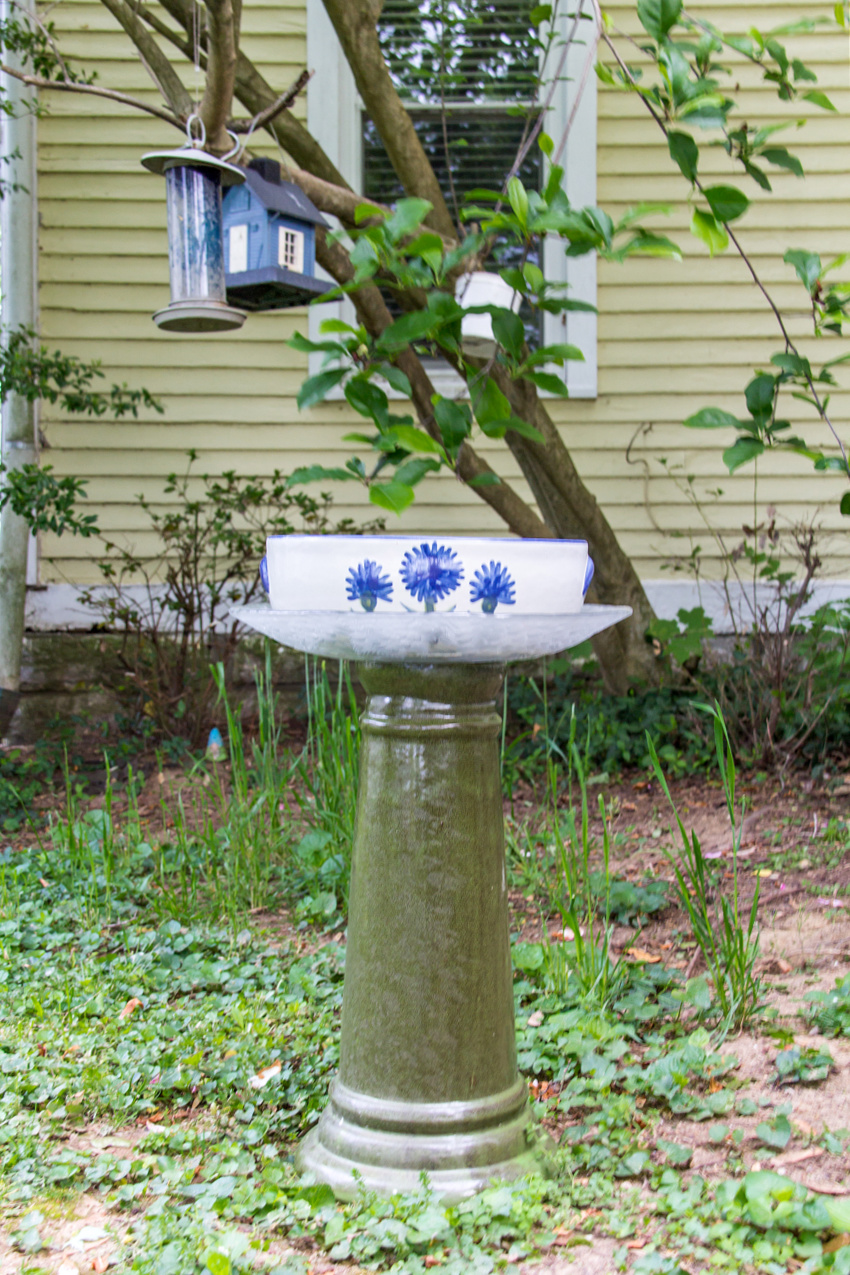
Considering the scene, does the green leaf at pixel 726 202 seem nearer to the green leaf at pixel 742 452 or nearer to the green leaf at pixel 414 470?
the green leaf at pixel 742 452

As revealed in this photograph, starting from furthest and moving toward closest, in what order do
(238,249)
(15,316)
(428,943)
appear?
(15,316) → (238,249) → (428,943)

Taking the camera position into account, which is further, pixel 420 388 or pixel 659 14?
pixel 420 388

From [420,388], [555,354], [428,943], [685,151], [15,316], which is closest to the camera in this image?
[428,943]

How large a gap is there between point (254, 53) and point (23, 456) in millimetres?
2396

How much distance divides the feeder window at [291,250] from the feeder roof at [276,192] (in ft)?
0.13

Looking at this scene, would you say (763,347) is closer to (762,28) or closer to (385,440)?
(762,28)

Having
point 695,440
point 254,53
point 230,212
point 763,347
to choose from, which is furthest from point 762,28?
point 230,212

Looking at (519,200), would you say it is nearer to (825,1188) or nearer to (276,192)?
(276,192)

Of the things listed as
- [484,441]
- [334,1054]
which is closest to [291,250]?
[334,1054]

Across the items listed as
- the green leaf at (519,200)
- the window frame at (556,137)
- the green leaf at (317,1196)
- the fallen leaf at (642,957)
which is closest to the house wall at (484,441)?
the window frame at (556,137)

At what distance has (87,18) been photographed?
17.4ft

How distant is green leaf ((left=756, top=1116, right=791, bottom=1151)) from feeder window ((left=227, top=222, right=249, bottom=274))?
6.72 ft

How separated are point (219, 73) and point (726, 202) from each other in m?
1.30

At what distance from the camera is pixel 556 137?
17.4ft
